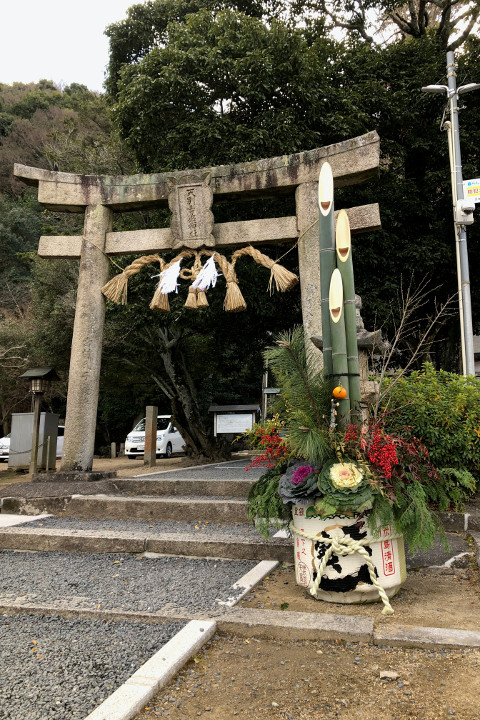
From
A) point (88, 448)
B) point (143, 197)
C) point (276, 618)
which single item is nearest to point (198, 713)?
point (276, 618)

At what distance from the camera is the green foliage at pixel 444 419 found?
497 centimetres

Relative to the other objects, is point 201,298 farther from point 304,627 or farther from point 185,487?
point 304,627

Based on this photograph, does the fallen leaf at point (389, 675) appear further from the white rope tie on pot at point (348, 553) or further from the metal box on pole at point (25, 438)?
the metal box on pole at point (25, 438)

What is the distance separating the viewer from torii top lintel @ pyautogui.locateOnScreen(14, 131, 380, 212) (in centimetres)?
656

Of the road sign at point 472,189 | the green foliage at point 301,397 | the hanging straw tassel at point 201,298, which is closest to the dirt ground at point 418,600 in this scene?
the green foliage at point 301,397

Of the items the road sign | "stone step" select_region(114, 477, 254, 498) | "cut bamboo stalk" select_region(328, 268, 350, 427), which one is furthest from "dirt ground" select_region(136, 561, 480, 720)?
the road sign

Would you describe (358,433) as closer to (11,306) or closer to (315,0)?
(315,0)

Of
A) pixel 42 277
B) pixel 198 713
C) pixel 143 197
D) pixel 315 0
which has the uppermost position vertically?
pixel 315 0

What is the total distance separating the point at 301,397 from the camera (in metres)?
3.46

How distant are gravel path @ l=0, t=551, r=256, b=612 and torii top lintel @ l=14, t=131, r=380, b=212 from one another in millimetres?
4849

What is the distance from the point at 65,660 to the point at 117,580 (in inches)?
49.7

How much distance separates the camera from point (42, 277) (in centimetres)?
1816

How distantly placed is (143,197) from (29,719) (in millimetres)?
6531

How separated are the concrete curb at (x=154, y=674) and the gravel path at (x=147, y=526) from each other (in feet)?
Result: 6.24
